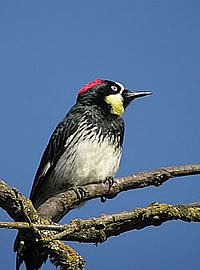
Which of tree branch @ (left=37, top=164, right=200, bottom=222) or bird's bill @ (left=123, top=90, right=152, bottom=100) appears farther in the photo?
bird's bill @ (left=123, top=90, right=152, bottom=100)

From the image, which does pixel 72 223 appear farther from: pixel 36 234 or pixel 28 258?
pixel 28 258

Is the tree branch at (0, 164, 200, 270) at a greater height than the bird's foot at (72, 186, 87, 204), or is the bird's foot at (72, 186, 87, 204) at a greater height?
the bird's foot at (72, 186, 87, 204)

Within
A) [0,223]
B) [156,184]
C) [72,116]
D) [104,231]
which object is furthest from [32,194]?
[0,223]

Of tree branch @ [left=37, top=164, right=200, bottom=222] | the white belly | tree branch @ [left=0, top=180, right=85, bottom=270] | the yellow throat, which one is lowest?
tree branch @ [left=0, top=180, right=85, bottom=270]

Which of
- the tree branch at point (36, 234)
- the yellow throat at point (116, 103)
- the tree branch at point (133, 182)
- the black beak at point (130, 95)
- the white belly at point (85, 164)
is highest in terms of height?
the black beak at point (130, 95)

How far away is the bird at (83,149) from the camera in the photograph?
4.73 m

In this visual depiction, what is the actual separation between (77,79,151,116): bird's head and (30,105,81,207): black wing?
36cm

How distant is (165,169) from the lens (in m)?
3.63

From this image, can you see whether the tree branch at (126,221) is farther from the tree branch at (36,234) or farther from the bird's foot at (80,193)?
the bird's foot at (80,193)

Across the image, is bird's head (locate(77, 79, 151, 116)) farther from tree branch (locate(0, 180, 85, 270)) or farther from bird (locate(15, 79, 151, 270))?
tree branch (locate(0, 180, 85, 270))

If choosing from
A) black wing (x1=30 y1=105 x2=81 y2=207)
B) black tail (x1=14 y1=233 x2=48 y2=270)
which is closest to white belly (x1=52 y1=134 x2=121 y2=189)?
black wing (x1=30 y1=105 x2=81 y2=207)

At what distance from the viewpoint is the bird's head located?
5348 millimetres

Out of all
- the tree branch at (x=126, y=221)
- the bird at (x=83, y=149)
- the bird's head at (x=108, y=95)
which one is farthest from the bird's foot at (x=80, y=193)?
the bird's head at (x=108, y=95)

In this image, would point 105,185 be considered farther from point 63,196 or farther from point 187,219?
point 187,219
